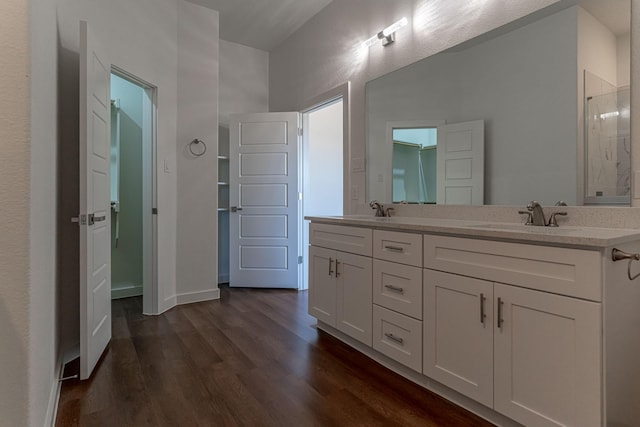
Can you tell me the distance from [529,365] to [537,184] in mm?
944

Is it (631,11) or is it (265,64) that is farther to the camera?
(265,64)

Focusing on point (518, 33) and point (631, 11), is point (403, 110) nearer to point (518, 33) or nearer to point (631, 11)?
point (518, 33)

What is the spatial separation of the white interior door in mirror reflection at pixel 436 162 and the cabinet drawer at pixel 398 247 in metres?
0.57

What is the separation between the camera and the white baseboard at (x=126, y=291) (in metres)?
3.63

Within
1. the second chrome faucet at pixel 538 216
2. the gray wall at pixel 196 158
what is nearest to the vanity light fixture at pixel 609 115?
the second chrome faucet at pixel 538 216

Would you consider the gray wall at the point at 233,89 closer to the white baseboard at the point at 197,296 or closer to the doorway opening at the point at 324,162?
the white baseboard at the point at 197,296

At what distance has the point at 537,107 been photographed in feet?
6.02

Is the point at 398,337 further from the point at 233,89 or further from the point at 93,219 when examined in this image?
the point at 233,89

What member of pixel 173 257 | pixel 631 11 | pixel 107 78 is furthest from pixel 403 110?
pixel 173 257

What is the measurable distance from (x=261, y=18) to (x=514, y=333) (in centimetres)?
372

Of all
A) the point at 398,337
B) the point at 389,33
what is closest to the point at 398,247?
the point at 398,337

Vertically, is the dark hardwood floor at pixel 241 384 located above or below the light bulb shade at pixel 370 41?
below

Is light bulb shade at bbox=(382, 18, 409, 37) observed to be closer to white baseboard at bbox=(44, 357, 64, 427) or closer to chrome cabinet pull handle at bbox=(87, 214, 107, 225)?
chrome cabinet pull handle at bbox=(87, 214, 107, 225)

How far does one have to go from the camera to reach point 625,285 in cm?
130
